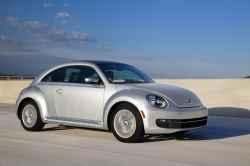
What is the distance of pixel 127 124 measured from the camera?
6.05 metres

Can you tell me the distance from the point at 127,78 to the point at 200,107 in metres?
1.62

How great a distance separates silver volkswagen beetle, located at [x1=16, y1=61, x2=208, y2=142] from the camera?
5898mm

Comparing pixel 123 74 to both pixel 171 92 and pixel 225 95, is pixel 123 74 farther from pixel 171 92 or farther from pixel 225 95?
pixel 225 95

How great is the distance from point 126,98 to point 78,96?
123 centimetres

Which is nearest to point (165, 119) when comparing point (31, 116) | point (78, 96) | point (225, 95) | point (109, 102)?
point (109, 102)

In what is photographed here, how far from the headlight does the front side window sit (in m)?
1.44

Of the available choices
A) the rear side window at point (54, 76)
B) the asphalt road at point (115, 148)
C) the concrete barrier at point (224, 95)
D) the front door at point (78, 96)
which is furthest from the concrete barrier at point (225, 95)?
the rear side window at point (54, 76)

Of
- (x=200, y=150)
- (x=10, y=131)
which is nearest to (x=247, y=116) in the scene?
(x=200, y=150)

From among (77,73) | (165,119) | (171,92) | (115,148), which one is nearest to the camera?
(115,148)

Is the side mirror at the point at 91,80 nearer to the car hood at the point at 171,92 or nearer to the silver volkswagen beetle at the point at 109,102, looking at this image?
the silver volkswagen beetle at the point at 109,102

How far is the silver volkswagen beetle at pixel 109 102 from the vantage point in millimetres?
5898

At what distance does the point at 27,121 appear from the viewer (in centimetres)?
757

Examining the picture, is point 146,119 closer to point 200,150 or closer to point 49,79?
point 200,150

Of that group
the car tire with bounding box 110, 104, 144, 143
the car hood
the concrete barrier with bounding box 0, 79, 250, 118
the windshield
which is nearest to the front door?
the windshield
